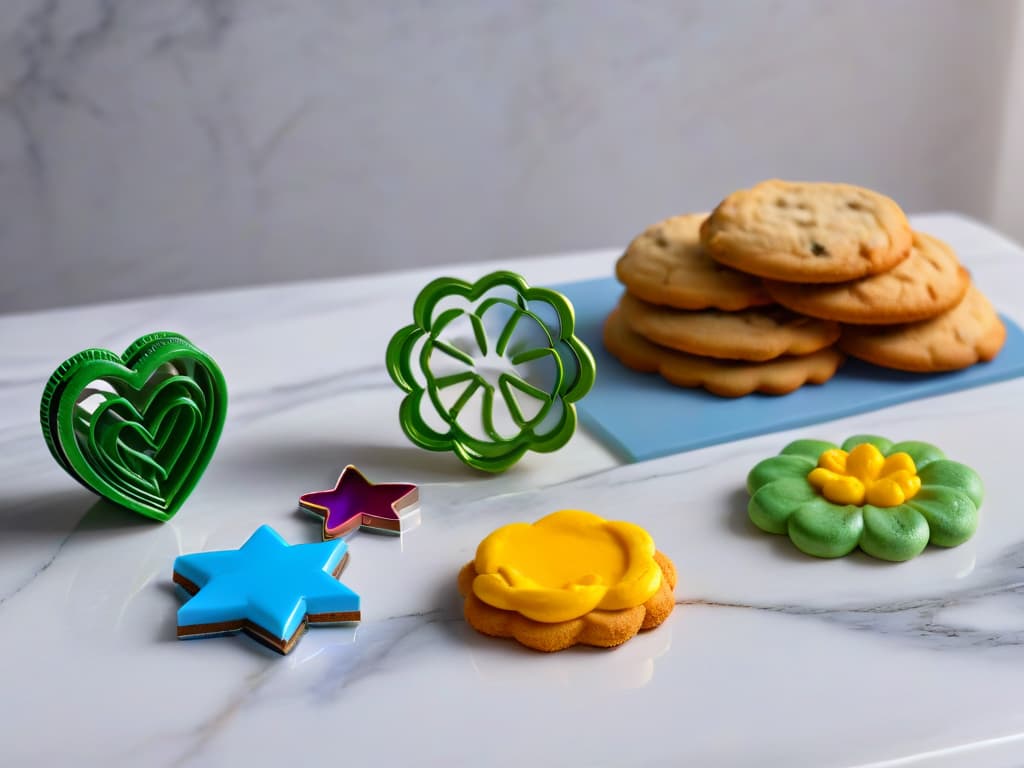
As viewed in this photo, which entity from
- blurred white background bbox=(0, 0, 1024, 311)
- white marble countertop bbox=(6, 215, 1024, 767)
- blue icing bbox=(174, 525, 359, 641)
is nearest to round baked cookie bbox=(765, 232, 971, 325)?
white marble countertop bbox=(6, 215, 1024, 767)

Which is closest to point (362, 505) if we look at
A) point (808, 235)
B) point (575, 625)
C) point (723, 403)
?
point (575, 625)

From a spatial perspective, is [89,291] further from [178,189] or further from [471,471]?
[471,471]

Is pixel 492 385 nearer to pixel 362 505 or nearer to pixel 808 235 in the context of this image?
pixel 362 505

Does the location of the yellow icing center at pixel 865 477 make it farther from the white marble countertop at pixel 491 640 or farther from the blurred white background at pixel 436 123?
the blurred white background at pixel 436 123

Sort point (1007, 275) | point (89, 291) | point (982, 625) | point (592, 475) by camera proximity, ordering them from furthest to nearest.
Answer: point (89, 291) < point (1007, 275) < point (592, 475) < point (982, 625)

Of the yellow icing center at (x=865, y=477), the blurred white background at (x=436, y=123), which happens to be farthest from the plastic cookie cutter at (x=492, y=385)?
the blurred white background at (x=436, y=123)

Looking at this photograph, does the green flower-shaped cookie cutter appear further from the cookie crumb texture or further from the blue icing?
the blue icing

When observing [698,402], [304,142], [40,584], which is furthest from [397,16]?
[40,584]
